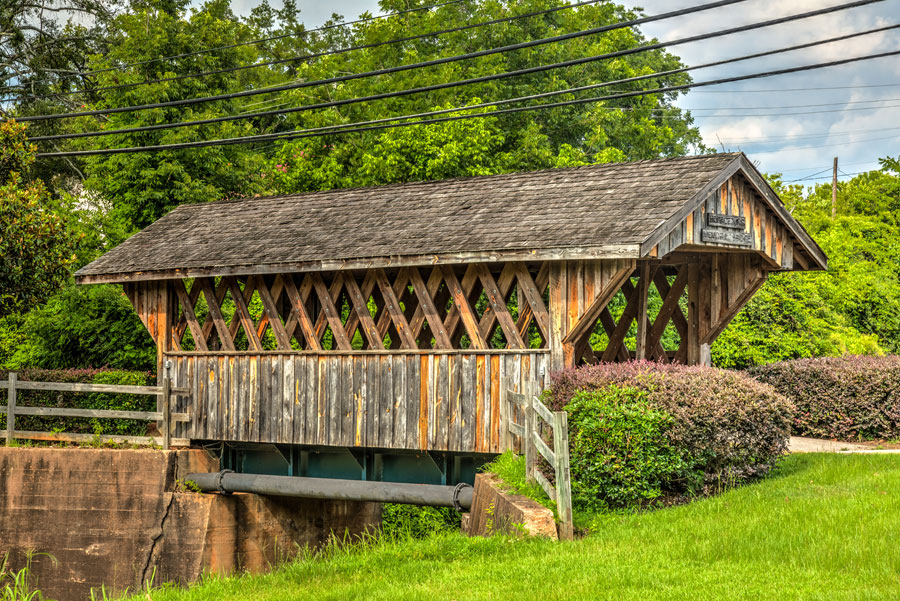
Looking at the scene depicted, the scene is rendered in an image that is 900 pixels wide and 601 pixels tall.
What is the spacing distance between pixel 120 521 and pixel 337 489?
3.70m

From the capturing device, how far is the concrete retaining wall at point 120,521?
16453 mm

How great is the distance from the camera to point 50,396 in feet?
62.8

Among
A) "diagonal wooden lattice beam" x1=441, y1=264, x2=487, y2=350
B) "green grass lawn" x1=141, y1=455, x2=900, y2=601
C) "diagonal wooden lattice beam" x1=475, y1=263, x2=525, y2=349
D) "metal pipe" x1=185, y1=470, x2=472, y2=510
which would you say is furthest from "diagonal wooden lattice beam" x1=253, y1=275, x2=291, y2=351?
"green grass lawn" x1=141, y1=455, x2=900, y2=601

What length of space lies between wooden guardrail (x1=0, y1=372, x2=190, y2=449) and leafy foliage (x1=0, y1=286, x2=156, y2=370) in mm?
6056

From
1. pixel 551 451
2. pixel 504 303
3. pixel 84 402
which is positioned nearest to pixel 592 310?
pixel 504 303

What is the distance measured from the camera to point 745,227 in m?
14.7

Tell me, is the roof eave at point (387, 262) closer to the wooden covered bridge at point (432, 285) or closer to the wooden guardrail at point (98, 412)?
the wooden covered bridge at point (432, 285)

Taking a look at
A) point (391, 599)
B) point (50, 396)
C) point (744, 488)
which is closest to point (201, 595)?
point (391, 599)

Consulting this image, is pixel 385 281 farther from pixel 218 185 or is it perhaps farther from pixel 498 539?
pixel 218 185

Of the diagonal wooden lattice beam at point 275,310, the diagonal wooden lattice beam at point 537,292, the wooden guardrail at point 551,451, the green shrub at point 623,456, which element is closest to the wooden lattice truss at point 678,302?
the diagonal wooden lattice beam at point 537,292

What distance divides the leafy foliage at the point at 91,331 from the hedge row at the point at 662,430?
570 inches

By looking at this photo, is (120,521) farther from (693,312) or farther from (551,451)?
(693,312)

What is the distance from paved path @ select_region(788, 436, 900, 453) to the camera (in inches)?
601

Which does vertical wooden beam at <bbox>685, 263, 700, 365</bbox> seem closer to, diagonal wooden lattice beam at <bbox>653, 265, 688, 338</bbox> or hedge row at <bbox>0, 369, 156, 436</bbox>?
diagonal wooden lattice beam at <bbox>653, 265, 688, 338</bbox>
